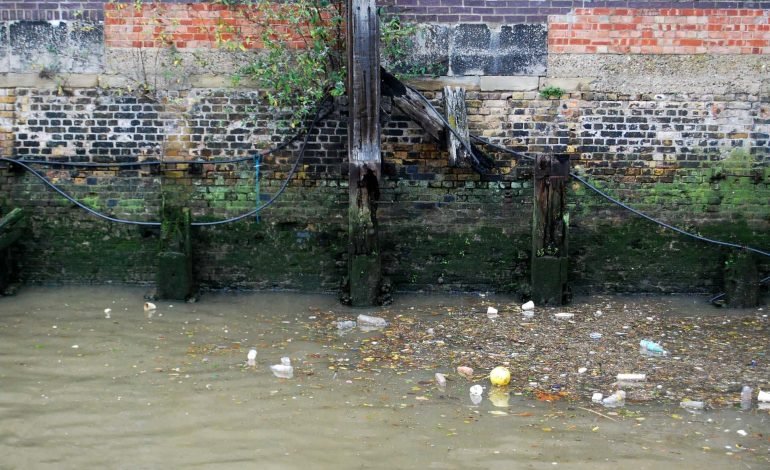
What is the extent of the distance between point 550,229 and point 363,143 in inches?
78.3

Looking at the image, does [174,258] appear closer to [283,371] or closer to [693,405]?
[283,371]

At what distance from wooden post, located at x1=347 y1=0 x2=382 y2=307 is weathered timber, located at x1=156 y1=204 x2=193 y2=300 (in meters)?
1.64

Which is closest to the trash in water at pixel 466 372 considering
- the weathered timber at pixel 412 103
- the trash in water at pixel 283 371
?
the trash in water at pixel 283 371

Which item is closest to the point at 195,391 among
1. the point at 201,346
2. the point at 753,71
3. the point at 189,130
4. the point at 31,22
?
the point at 201,346

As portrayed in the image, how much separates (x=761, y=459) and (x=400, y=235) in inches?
168

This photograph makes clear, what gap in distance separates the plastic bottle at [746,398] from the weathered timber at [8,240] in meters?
6.66

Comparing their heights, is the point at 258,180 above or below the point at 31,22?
below

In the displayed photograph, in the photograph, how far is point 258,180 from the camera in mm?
8297

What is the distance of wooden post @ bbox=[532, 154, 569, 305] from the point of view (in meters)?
7.83

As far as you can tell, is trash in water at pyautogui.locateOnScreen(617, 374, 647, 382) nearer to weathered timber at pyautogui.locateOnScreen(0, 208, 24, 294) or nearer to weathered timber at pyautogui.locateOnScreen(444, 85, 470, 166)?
weathered timber at pyautogui.locateOnScreen(444, 85, 470, 166)

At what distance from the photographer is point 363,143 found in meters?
7.72

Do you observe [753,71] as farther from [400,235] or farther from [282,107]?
[282,107]

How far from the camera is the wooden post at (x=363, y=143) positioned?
7.66 meters

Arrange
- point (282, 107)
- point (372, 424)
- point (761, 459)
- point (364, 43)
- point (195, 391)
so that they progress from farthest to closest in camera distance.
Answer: point (282, 107) < point (364, 43) < point (195, 391) < point (372, 424) < point (761, 459)
